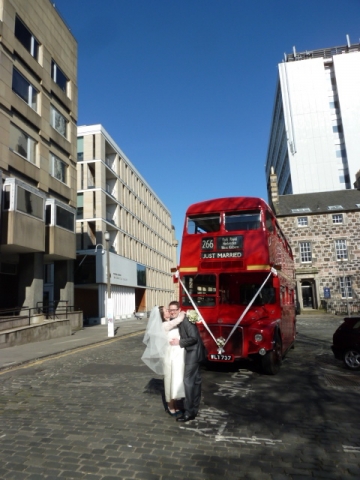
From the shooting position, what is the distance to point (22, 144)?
23359mm

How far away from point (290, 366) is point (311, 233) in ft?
114

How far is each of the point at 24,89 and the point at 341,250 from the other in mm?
35374

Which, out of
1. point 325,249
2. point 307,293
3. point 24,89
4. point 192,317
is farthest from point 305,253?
point 192,317

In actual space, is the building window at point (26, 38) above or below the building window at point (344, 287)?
above

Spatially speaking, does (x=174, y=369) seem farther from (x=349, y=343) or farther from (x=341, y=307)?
(x=341, y=307)

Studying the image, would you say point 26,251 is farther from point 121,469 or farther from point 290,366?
point 121,469

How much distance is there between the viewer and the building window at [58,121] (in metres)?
27.4

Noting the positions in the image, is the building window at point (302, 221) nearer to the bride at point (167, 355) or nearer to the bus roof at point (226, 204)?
the bus roof at point (226, 204)

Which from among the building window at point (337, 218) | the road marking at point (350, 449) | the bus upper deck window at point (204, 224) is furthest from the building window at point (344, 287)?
the road marking at point (350, 449)

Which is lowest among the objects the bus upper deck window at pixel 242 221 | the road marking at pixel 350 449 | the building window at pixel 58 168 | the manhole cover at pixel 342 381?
the manhole cover at pixel 342 381

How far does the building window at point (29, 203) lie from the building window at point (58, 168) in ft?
16.4

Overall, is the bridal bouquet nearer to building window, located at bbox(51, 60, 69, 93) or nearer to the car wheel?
the car wheel

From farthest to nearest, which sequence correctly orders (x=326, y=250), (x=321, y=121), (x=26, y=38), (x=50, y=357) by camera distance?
1. (x=321, y=121)
2. (x=326, y=250)
3. (x=26, y=38)
4. (x=50, y=357)

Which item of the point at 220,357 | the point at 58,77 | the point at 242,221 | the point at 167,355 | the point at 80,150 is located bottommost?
the point at 220,357
